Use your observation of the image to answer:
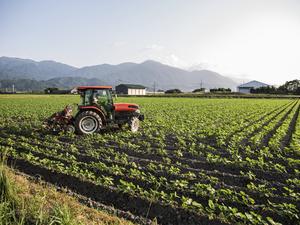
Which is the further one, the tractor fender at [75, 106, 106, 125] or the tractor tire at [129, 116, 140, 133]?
the tractor tire at [129, 116, 140, 133]

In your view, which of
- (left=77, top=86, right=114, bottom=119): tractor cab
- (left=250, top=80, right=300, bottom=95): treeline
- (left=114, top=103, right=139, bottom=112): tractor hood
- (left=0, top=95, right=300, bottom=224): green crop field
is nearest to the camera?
(left=0, top=95, right=300, bottom=224): green crop field

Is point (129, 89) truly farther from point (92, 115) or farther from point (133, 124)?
point (92, 115)

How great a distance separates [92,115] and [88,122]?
0.38 metres

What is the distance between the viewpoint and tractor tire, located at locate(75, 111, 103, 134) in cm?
1009

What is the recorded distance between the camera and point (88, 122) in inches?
405

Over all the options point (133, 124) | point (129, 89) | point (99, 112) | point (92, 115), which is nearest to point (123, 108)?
point (133, 124)

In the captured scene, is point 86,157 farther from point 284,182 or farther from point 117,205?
point 284,182

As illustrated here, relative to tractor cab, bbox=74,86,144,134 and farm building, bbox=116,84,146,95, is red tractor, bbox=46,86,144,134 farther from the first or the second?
farm building, bbox=116,84,146,95

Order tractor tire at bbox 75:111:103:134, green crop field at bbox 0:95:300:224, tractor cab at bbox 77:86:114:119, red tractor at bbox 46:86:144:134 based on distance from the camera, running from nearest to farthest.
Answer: green crop field at bbox 0:95:300:224 → tractor tire at bbox 75:111:103:134 → red tractor at bbox 46:86:144:134 → tractor cab at bbox 77:86:114:119

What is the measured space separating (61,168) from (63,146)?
2376mm

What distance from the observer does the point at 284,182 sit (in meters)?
5.55

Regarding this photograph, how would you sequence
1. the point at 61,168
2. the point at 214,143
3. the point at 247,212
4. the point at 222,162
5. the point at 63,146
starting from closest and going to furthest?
the point at 247,212
the point at 61,168
the point at 222,162
the point at 63,146
the point at 214,143

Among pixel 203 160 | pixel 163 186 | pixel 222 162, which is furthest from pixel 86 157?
pixel 222 162

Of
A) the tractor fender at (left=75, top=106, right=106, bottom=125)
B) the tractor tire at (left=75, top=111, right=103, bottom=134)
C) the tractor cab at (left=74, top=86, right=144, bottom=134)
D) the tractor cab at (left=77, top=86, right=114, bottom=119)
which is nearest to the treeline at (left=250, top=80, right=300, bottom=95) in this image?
the tractor cab at (left=74, top=86, right=144, bottom=134)
